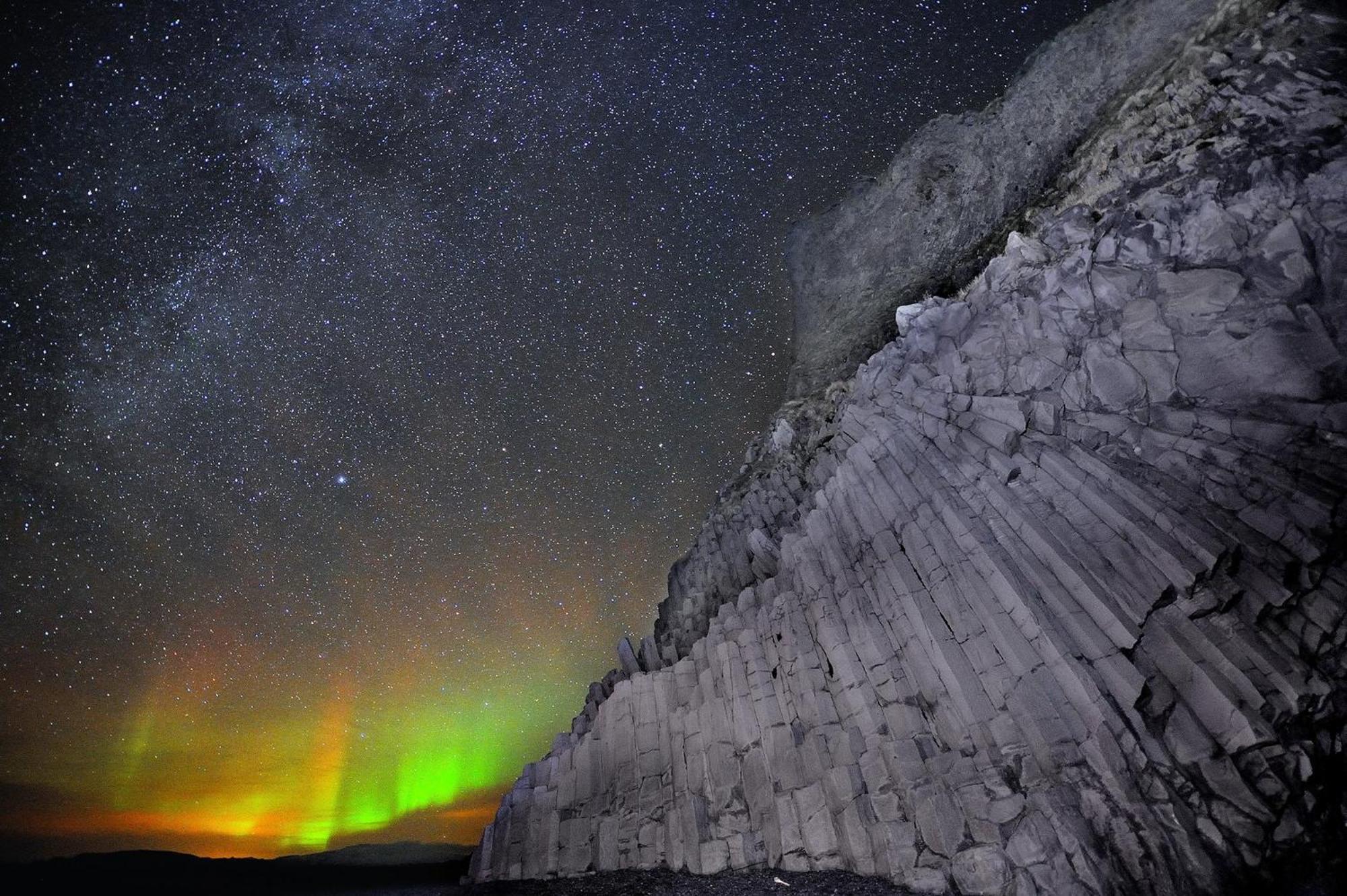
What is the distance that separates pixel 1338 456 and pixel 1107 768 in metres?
5.38

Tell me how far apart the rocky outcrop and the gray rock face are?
5.91ft

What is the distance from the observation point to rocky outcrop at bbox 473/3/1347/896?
298 inches

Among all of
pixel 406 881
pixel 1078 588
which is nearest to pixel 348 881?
pixel 406 881

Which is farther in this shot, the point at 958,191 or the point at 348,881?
the point at 348,881

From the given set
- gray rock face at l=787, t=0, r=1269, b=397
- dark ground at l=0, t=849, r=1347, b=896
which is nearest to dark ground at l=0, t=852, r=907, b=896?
dark ground at l=0, t=849, r=1347, b=896

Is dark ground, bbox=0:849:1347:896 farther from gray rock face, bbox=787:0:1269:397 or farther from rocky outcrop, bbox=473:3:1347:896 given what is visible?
gray rock face, bbox=787:0:1269:397

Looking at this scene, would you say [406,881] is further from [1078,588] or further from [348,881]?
[1078,588]

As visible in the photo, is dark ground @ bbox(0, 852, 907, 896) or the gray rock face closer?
dark ground @ bbox(0, 852, 907, 896)

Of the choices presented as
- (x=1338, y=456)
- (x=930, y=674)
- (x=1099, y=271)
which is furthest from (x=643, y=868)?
(x=1099, y=271)

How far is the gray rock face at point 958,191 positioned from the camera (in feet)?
59.2

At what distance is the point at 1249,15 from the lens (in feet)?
44.0

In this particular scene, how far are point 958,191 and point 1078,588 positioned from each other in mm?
19669

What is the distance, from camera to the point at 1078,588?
917 centimetres

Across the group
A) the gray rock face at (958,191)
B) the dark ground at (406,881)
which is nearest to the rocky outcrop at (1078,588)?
the dark ground at (406,881)
